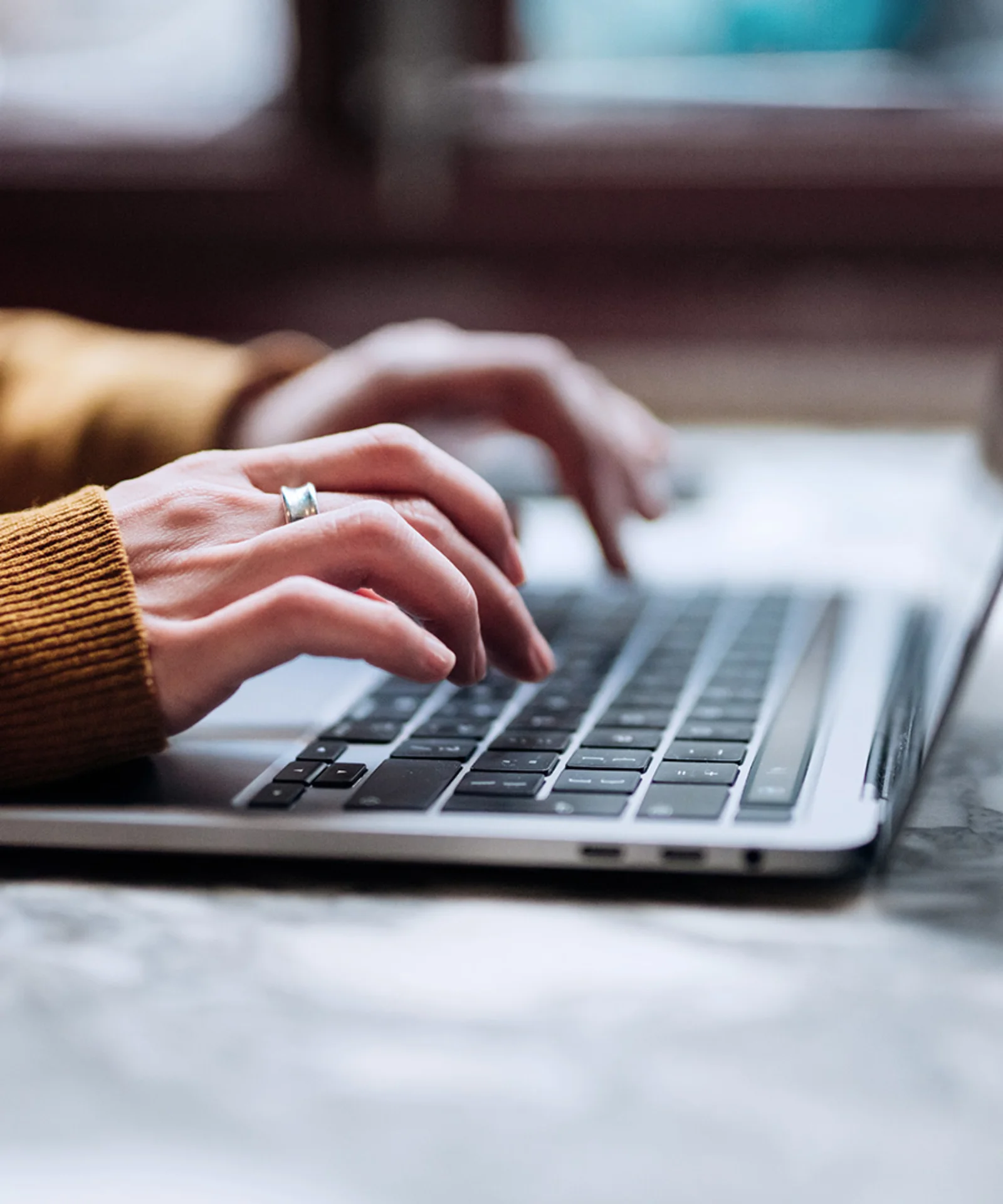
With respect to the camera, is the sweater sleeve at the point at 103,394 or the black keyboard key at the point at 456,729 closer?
the black keyboard key at the point at 456,729

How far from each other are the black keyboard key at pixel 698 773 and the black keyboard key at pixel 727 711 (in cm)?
5

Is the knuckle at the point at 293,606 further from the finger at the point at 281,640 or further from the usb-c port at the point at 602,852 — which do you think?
the usb-c port at the point at 602,852

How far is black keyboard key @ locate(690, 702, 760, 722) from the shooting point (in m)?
0.49

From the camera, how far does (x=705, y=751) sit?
1.46 ft

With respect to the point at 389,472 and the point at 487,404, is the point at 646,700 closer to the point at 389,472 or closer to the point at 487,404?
the point at 389,472

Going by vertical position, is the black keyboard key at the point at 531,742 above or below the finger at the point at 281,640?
below

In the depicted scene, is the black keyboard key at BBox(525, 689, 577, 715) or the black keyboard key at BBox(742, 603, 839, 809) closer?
the black keyboard key at BBox(742, 603, 839, 809)

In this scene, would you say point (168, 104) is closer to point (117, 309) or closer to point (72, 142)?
point (72, 142)

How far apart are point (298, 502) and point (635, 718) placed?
0.14 m

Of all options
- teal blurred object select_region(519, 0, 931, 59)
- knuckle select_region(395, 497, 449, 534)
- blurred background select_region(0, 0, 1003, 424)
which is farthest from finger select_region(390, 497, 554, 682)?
teal blurred object select_region(519, 0, 931, 59)

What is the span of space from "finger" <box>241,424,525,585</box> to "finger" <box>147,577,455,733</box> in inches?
2.8

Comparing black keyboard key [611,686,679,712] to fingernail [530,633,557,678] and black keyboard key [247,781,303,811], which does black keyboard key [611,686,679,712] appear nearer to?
fingernail [530,633,557,678]

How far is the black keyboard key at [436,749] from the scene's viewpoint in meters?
0.45

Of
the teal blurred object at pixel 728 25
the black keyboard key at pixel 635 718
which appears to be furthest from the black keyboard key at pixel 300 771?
the teal blurred object at pixel 728 25
